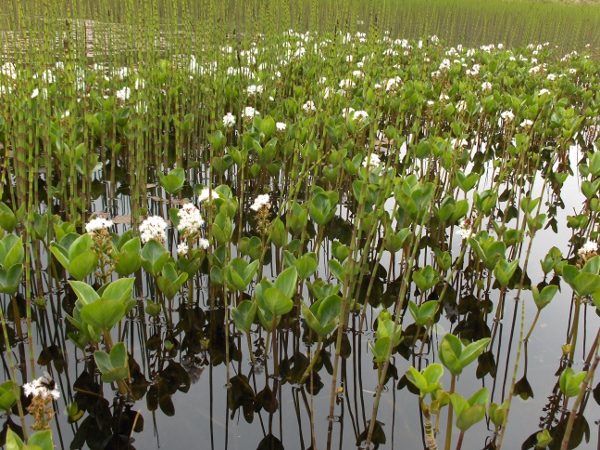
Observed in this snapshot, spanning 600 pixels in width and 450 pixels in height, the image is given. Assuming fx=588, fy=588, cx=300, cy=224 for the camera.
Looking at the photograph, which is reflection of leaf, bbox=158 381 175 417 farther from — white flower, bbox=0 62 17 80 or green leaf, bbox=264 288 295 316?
white flower, bbox=0 62 17 80

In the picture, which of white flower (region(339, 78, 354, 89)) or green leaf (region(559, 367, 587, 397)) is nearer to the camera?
green leaf (region(559, 367, 587, 397))

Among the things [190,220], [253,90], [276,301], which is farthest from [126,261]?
[253,90]

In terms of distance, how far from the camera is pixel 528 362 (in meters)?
2.04

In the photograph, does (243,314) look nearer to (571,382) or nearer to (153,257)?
(153,257)

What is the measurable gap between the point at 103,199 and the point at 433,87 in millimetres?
3146

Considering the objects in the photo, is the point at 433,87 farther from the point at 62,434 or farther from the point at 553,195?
the point at 62,434

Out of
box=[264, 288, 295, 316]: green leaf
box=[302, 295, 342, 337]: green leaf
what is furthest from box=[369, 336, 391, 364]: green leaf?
box=[264, 288, 295, 316]: green leaf

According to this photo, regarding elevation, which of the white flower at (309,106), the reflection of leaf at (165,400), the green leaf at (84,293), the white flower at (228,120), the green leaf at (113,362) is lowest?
the reflection of leaf at (165,400)

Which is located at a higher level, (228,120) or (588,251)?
(228,120)

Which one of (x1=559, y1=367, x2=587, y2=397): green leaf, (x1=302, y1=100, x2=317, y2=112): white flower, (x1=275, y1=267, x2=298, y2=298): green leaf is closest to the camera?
(x1=559, y1=367, x2=587, y2=397): green leaf

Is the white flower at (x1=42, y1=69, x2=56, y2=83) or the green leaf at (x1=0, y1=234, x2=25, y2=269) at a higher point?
the white flower at (x1=42, y1=69, x2=56, y2=83)

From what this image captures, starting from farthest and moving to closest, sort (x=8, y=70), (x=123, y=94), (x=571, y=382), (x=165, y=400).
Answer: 1. (x=123, y=94)
2. (x=8, y=70)
3. (x=165, y=400)
4. (x=571, y=382)

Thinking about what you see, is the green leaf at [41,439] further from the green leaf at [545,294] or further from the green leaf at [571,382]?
the green leaf at [545,294]

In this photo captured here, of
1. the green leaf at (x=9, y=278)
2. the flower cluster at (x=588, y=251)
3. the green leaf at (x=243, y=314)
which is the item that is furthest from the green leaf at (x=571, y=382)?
the green leaf at (x=9, y=278)
